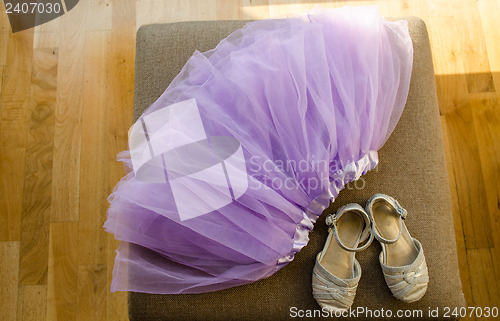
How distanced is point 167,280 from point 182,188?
216mm

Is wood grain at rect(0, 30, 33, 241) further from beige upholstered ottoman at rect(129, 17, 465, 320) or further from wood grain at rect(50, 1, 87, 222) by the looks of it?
beige upholstered ottoman at rect(129, 17, 465, 320)

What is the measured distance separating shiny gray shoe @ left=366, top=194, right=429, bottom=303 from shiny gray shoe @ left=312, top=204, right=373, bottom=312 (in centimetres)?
4

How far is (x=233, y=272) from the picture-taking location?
86cm

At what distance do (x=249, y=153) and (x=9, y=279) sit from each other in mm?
953

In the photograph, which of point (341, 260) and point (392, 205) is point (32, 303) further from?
point (392, 205)

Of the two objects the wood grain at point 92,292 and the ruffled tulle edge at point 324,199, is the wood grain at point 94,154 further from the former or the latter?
the ruffled tulle edge at point 324,199

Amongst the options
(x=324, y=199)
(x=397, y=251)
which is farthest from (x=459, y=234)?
(x=324, y=199)

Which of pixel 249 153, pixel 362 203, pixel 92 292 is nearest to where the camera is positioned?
pixel 249 153

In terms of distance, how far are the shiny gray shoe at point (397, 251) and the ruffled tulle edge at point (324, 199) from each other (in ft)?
0.30

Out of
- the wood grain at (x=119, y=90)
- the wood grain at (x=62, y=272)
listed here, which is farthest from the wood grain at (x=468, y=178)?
the wood grain at (x=62, y=272)

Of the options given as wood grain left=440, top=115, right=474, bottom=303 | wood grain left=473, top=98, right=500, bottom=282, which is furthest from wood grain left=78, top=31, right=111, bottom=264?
wood grain left=473, top=98, right=500, bottom=282

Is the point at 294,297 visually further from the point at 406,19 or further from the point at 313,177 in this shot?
Result: the point at 406,19

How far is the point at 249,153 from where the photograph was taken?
852 millimetres

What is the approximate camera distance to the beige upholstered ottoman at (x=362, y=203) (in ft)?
2.98
